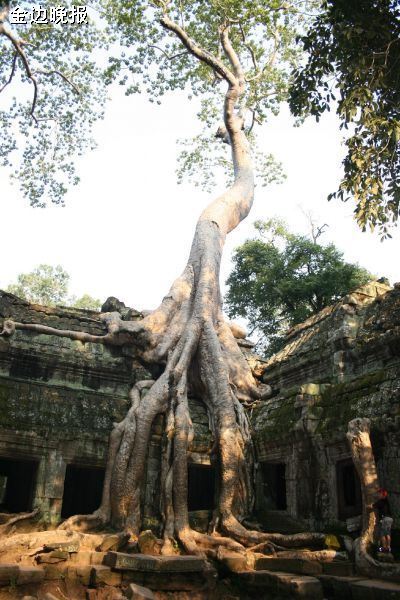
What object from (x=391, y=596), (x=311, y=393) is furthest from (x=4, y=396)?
(x=391, y=596)

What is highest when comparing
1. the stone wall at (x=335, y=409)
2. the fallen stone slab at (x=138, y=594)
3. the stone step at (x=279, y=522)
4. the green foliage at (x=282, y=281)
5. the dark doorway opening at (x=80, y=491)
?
the green foliage at (x=282, y=281)

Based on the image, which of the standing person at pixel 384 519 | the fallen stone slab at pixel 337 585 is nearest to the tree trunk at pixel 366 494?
the standing person at pixel 384 519

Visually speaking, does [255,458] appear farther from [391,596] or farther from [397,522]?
[391,596]

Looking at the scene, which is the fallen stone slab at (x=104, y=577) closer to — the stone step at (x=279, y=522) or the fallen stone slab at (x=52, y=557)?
the fallen stone slab at (x=52, y=557)

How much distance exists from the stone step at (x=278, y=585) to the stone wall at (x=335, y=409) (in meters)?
1.30

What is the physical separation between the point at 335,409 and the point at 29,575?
405cm

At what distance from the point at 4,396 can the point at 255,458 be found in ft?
12.4

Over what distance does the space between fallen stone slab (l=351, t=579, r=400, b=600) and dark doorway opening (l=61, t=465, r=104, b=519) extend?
19.1ft

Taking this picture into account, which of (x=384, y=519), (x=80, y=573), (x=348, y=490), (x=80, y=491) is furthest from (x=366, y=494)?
(x=80, y=491)

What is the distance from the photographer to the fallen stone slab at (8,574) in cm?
461

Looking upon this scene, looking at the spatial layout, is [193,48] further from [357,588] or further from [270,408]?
[357,588]

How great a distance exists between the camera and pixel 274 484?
813cm

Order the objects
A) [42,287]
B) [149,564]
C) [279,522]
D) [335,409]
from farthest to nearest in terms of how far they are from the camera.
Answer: [42,287], [279,522], [335,409], [149,564]

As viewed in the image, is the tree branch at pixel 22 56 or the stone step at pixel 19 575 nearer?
the stone step at pixel 19 575
